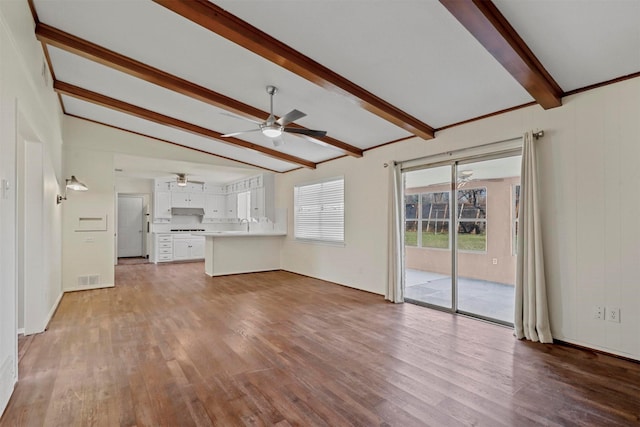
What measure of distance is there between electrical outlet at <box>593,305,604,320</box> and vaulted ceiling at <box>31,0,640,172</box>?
1993 millimetres

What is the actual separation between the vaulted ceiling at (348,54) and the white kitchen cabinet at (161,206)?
4962mm

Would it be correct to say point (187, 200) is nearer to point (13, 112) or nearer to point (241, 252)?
point (241, 252)

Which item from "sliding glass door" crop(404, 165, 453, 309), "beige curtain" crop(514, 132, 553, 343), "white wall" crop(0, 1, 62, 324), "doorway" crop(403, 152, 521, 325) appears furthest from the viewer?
"sliding glass door" crop(404, 165, 453, 309)

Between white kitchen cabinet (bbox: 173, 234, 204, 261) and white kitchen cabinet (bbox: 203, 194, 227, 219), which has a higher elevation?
white kitchen cabinet (bbox: 203, 194, 227, 219)

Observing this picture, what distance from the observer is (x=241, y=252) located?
724cm

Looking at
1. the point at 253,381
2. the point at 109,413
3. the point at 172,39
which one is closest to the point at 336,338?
the point at 253,381

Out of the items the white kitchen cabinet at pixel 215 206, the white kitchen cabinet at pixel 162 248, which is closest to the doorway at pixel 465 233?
the white kitchen cabinet at pixel 162 248

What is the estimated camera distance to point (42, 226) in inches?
141

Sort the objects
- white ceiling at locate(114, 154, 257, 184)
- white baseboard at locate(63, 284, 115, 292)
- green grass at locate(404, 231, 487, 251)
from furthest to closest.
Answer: white ceiling at locate(114, 154, 257, 184)
white baseboard at locate(63, 284, 115, 292)
green grass at locate(404, 231, 487, 251)

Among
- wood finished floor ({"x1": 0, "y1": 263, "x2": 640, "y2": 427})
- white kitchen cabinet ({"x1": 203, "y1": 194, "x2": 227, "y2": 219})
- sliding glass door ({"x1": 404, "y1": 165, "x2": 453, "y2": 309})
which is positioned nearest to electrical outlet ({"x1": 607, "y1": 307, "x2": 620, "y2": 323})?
wood finished floor ({"x1": 0, "y1": 263, "x2": 640, "y2": 427})

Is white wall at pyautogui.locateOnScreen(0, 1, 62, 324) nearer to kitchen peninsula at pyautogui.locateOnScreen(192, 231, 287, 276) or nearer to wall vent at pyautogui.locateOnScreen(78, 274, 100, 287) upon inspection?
wall vent at pyautogui.locateOnScreen(78, 274, 100, 287)

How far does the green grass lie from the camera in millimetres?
4145

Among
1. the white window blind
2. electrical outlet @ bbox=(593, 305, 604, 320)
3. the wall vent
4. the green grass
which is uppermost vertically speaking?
the white window blind

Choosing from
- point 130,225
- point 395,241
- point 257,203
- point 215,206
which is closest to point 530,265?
point 395,241
